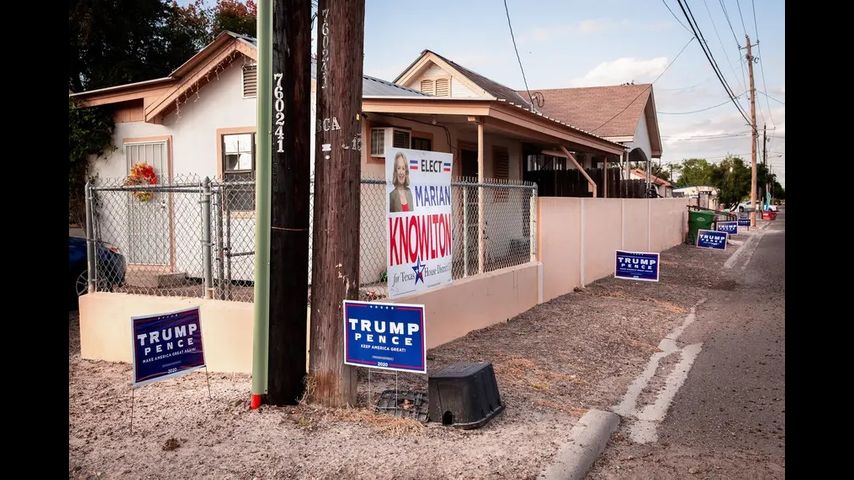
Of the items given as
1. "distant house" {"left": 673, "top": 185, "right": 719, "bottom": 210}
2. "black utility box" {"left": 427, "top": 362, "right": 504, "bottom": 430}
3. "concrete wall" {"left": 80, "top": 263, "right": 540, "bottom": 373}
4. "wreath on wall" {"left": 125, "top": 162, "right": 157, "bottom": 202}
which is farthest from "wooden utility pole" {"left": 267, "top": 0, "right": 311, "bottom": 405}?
"distant house" {"left": 673, "top": 185, "right": 719, "bottom": 210}

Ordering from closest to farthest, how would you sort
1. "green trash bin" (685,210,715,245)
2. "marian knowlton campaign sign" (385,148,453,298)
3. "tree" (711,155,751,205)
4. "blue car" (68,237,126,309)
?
"marian knowlton campaign sign" (385,148,453,298), "blue car" (68,237,126,309), "green trash bin" (685,210,715,245), "tree" (711,155,751,205)

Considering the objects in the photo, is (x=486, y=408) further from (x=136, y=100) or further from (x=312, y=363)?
(x=136, y=100)

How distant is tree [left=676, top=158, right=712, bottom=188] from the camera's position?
107m

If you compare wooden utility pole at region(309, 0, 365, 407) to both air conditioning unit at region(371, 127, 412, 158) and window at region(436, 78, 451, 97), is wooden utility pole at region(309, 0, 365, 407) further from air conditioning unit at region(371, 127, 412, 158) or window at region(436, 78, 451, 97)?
window at region(436, 78, 451, 97)

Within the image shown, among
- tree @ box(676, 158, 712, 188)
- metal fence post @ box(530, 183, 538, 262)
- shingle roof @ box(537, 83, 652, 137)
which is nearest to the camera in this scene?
metal fence post @ box(530, 183, 538, 262)

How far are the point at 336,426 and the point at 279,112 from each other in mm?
2321

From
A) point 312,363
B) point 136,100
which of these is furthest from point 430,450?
point 136,100

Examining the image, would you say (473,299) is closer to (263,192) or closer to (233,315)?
(233,315)

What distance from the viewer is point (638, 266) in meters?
10.9

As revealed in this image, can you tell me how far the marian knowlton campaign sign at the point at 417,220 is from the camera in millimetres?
5781

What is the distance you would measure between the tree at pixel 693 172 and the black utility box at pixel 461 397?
106m

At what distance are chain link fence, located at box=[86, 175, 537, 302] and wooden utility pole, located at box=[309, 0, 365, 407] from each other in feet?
7.13

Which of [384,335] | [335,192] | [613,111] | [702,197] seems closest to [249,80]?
[335,192]
